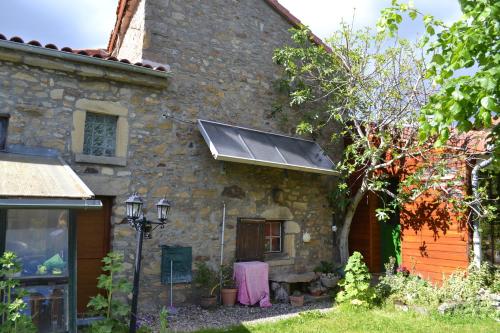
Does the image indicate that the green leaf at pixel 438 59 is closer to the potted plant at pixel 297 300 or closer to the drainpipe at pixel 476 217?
the drainpipe at pixel 476 217

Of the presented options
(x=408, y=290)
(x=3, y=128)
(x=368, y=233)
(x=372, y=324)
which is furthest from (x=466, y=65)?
(x=368, y=233)

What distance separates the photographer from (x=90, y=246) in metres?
6.00

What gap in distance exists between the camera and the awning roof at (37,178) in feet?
14.3

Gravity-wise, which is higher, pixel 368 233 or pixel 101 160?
pixel 101 160

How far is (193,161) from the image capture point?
6988mm

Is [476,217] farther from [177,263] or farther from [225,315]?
[177,263]

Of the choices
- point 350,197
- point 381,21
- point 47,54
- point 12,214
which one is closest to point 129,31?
point 47,54

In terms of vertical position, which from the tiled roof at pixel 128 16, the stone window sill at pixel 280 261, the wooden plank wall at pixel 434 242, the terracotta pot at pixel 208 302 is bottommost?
the terracotta pot at pixel 208 302

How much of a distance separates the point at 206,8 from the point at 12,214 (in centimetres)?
501

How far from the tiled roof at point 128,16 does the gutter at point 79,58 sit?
1736mm

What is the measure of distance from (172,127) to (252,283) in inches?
120

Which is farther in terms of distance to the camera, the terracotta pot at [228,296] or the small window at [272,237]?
the small window at [272,237]

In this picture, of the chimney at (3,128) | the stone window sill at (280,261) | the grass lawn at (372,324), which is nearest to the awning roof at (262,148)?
the stone window sill at (280,261)

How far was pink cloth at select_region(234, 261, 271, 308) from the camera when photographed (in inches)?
275
